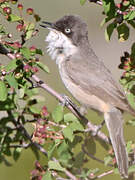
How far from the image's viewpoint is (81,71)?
5.52 meters

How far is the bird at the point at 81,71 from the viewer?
5.26m

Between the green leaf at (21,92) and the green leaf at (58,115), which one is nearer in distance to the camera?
the green leaf at (58,115)

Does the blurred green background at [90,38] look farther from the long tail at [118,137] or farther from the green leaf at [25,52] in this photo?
the green leaf at [25,52]

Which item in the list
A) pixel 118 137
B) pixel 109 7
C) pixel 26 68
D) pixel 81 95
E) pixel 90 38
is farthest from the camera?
pixel 90 38

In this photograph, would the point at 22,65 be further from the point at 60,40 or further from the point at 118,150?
the point at 60,40

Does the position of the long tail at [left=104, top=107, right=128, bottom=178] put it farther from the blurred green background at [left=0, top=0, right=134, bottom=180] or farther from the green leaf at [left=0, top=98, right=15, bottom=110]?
the blurred green background at [left=0, top=0, right=134, bottom=180]

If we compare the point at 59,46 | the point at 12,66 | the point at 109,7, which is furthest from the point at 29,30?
the point at 59,46

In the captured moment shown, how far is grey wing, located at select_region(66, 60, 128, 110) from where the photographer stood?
17.6 ft

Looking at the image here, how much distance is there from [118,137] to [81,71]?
1.08 metres

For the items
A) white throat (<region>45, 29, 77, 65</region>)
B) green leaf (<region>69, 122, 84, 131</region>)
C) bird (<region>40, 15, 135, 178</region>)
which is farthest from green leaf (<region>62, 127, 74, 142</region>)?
white throat (<region>45, 29, 77, 65</region>)

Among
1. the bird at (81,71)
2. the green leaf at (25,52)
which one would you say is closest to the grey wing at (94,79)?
the bird at (81,71)

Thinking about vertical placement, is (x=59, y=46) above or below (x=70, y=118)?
above

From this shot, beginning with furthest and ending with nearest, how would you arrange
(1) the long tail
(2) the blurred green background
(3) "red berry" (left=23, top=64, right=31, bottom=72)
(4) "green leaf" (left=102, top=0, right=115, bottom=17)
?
(2) the blurred green background, (1) the long tail, (4) "green leaf" (left=102, top=0, right=115, bottom=17), (3) "red berry" (left=23, top=64, right=31, bottom=72)

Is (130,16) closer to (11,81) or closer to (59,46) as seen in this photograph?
(11,81)
